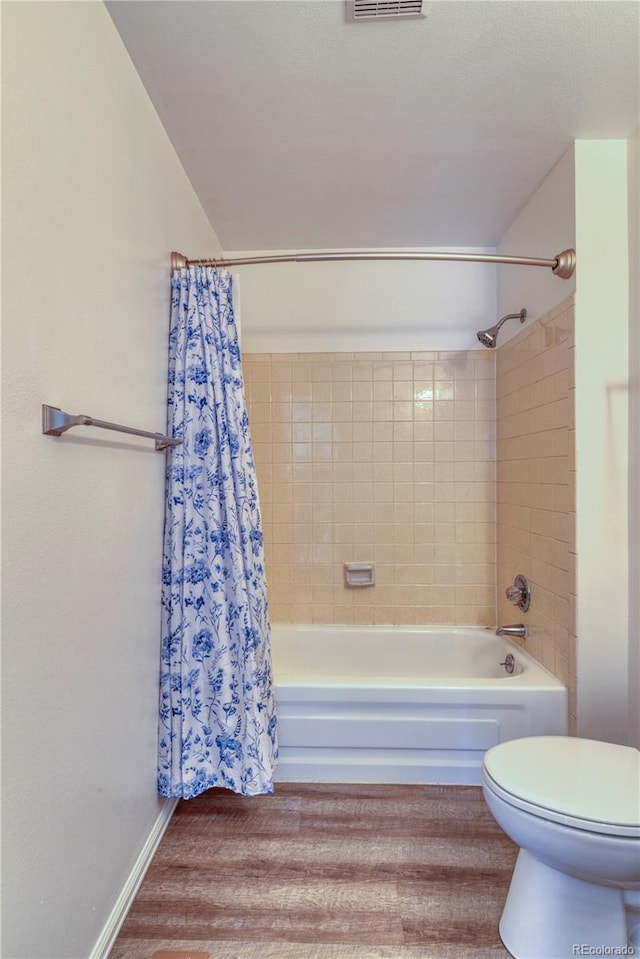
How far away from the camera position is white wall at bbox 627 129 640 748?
1.76 m

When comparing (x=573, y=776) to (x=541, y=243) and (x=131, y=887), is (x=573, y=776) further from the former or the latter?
(x=541, y=243)

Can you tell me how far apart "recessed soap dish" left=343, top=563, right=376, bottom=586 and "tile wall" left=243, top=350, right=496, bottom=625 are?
0.12 ft

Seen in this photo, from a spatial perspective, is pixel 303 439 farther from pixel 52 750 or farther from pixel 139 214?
pixel 52 750

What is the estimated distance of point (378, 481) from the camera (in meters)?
2.73

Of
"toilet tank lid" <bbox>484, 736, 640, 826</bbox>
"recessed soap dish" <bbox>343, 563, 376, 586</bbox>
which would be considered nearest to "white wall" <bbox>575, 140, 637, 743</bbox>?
"toilet tank lid" <bbox>484, 736, 640, 826</bbox>

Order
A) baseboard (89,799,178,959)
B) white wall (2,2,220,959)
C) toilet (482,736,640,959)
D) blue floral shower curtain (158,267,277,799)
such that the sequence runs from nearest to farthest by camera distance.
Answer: white wall (2,2,220,959) → toilet (482,736,640,959) → baseboard (89,799,178,959) → blue floral shower curtain (158,267,277,799)

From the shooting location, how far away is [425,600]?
2723mm

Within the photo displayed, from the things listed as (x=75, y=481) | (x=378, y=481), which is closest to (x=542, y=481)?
(x=378, y=481)

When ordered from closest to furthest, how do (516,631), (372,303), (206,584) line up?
(206,584)
(516,631)
(372,303)

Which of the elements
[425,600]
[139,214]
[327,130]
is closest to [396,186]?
[327,130]

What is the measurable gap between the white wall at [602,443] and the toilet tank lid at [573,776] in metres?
0.39

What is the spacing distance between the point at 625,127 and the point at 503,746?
2.01m

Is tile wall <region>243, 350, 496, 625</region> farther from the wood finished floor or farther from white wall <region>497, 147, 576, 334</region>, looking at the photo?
the wood finished floor

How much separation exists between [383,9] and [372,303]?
146 centimetres
